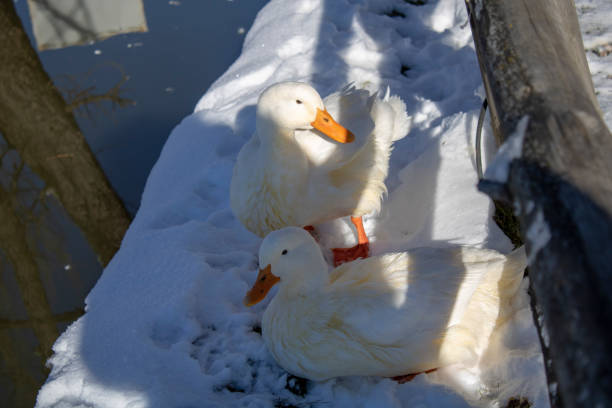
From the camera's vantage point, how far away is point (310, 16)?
190 inches

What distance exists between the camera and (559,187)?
3.83 feet

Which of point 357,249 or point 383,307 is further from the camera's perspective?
point 357,249

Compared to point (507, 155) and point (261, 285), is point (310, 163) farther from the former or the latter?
point (507, 155)

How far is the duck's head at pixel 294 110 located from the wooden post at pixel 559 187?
0.97m

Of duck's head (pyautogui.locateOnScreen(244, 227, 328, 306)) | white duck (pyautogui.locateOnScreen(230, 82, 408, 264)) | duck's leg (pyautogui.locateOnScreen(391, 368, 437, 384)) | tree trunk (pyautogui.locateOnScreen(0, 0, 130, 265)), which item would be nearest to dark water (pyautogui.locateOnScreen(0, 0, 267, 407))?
tree trunk (pyautogui.locateOnScreen(0, 0, 130, 265))

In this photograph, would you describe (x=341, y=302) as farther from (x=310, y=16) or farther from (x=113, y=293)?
(x=310, y=16)

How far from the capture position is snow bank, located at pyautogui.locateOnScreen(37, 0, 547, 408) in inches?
82.6

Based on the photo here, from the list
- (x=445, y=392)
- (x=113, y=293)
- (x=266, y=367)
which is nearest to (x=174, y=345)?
(x=266, y=367)

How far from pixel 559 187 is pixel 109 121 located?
13.9ft

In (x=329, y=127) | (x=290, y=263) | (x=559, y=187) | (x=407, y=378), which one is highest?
(x=559, y=187)

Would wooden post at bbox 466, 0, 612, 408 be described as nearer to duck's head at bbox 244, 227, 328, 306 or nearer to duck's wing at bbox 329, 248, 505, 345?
duck's wing at bbox 329, 248, 505, 345

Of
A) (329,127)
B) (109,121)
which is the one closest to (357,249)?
(329,127)

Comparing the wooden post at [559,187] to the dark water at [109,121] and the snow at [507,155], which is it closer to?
the snow at [507,155]

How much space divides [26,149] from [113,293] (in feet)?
8.02
